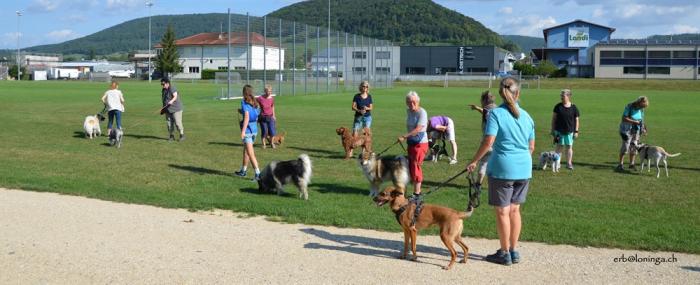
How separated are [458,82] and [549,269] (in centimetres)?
7669

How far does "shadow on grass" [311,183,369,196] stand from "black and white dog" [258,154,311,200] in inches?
22.7

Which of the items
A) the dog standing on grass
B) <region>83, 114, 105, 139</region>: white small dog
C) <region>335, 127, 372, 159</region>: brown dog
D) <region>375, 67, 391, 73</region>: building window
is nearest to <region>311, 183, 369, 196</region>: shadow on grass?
<region>335, 127, 372, 159</region>: brown dog

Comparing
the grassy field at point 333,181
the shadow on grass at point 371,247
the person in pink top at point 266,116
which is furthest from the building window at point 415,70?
the shadow on grass at point 371,247

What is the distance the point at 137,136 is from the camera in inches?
780

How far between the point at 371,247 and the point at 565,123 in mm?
7234

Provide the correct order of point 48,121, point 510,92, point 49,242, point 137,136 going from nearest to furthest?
point 510,92, point 49,242, point 137,136, point 48,121

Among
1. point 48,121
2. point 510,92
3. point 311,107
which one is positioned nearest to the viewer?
point 510,92

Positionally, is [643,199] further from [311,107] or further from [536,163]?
[311,107]

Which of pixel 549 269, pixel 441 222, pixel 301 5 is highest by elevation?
pixel 301 5

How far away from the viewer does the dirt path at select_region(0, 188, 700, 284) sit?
6.18m

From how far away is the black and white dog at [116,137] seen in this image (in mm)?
16875

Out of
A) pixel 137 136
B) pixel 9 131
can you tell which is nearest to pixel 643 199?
pixel 137 136

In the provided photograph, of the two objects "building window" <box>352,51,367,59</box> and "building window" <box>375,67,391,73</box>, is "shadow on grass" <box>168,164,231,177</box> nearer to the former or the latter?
"building window" <box>352,51,367,59</box>

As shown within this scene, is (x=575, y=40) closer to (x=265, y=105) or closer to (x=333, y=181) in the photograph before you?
(x=265, y=105)
